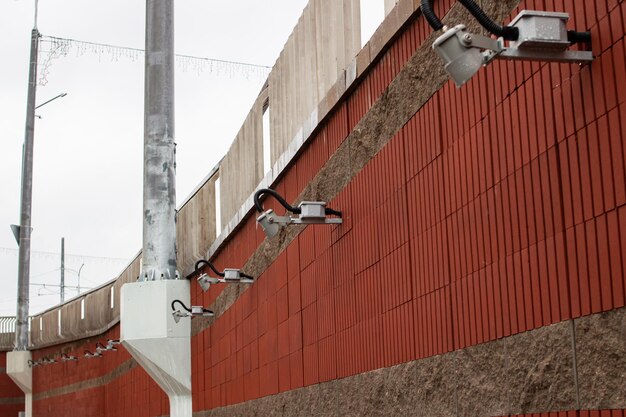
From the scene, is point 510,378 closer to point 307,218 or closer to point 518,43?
point 518,43

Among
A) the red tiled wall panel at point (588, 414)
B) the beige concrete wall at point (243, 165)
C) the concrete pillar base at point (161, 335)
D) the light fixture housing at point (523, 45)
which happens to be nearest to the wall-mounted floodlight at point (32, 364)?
the concrete pillar base at point (161, 335)

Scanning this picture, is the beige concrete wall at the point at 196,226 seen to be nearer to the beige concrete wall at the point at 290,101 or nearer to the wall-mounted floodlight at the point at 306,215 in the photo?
the beige concrete wall at the point at 290,101

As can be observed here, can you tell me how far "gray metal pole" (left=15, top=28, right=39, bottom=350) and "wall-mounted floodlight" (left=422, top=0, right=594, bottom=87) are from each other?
118ft

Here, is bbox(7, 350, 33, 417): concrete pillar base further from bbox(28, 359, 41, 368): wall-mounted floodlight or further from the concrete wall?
the concrete wall

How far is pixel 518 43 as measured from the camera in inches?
203

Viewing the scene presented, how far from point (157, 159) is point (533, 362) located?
12423 mm

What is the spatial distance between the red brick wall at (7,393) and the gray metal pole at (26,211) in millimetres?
4384

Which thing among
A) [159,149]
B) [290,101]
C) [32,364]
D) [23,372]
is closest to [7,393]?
[23,372]

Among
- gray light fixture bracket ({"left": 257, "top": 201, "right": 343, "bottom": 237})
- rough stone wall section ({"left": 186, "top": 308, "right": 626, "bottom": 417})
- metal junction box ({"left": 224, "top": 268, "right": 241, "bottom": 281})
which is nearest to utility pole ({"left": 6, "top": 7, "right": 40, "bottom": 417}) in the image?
metal junction box ({"left": 224, "top": 268, "right": 241, "bottom": 281})

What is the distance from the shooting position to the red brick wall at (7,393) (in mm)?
44094

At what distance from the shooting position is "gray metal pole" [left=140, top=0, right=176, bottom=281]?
17422 mm

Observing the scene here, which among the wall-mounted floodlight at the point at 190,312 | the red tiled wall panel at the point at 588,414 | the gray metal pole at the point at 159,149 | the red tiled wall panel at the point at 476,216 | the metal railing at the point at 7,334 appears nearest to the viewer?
the red tiled wall panel at the point at 588,414

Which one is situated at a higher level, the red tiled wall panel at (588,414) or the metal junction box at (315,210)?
the metal junction box at (315,210)

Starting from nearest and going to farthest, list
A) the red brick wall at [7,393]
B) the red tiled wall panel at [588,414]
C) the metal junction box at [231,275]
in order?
the red tiled wall panel at [588,414], the metal junction box at [231,275], the red brick wall at [7,393]
